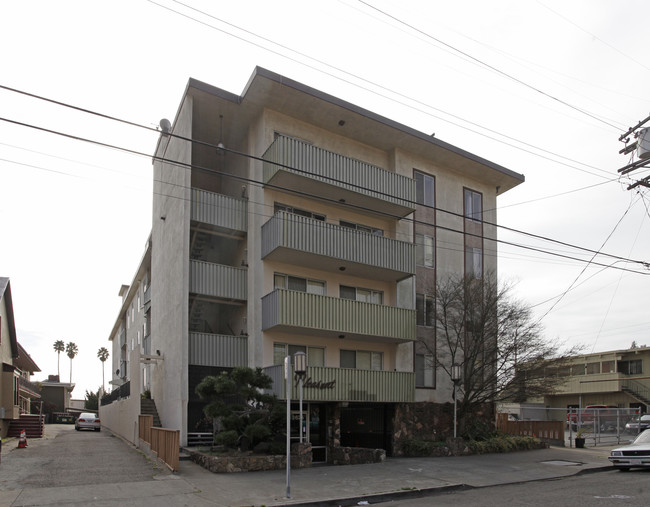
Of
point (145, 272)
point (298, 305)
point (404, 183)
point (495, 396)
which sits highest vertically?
point (404, 183)

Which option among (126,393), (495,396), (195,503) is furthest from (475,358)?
(126,393)

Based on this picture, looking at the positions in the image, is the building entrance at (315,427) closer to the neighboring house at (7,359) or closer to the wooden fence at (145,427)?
the wooden fence at (145,427)

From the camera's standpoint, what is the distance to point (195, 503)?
12.9 meters

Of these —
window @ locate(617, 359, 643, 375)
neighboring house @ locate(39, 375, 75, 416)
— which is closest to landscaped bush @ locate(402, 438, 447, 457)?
window @ locate(617, 359, 643, 375)

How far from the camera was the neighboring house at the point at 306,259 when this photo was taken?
73.0ft

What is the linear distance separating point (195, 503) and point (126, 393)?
20435 mm

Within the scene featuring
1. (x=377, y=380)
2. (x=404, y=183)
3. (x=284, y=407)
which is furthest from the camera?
(x=404, y=183)

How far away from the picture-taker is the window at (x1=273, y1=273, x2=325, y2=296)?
920 inches

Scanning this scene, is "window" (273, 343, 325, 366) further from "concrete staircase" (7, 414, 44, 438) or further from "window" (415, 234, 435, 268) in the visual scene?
"concrete staircase" (7, 414, 44, 438)

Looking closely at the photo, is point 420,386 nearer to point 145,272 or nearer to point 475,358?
point 475,358

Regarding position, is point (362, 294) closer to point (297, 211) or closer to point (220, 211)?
point (297, 211)

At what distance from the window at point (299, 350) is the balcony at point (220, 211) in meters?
4.76

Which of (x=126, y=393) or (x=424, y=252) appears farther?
(x=126, y=393)

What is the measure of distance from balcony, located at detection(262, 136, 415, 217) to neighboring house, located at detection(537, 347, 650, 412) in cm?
2944
